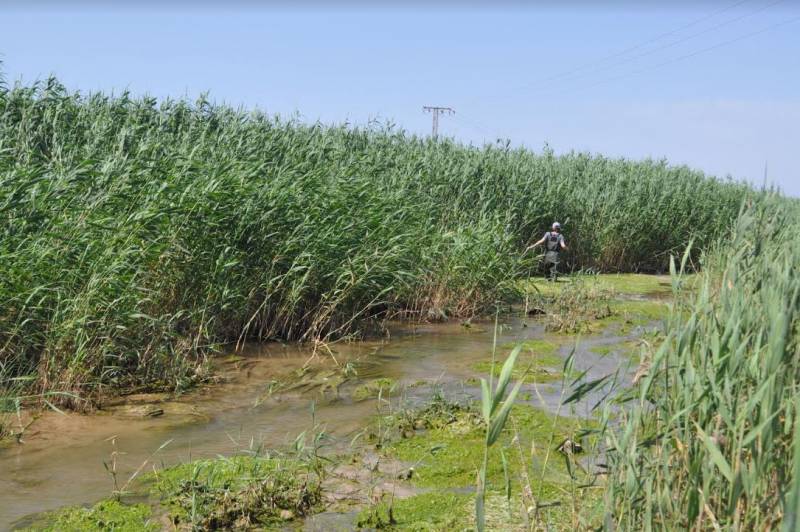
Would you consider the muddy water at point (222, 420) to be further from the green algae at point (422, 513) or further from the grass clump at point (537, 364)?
the green algae at point (422, 513)

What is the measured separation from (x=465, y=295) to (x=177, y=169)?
5.77 m

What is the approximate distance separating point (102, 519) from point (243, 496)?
34.9 inches

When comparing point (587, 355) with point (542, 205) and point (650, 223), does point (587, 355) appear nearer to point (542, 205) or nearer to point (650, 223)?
point (542, 205)

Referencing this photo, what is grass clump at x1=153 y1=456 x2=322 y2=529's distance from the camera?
5281mm

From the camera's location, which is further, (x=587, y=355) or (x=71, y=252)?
(x=587, y=355)

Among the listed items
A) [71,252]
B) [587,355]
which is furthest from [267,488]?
[587,355]

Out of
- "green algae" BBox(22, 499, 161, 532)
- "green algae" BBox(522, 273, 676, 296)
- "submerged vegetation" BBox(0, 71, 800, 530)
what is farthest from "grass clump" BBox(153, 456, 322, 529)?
"green algae" BBox(522, 273, 676, 296)

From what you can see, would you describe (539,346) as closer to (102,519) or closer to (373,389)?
(373,389)

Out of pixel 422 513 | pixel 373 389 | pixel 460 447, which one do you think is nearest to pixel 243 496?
pixel 422 513

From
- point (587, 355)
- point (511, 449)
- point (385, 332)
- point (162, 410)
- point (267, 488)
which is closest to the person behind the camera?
point (267, 488)

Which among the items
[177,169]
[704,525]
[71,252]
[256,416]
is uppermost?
[177,169]

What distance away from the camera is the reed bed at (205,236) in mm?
8227

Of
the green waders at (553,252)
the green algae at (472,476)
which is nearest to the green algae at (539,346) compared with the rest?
the green algae at (472,476)

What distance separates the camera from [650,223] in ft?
77.4
